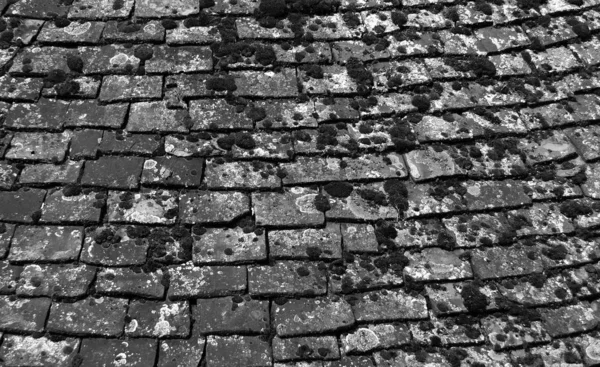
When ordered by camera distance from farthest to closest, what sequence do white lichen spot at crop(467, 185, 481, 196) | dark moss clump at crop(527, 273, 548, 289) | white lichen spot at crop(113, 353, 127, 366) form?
white lichen spot at crop(467, 185, 481, 196), dark moss clump at crop(527, 273, 548, 289), white lichen spot at crop(113, 353, 127, 366)

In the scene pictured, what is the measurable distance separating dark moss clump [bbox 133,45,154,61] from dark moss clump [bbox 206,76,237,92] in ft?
1.40

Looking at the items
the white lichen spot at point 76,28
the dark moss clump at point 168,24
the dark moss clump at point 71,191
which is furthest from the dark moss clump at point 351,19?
the dark moss clump at point 71,191

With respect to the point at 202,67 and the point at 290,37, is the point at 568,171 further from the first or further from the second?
the point at 202,67

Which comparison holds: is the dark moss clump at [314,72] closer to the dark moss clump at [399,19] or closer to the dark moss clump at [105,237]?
the dark moss clump at [399,19]

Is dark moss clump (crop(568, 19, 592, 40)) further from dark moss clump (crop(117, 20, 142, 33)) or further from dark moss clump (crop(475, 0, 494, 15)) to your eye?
dark moss clump (crop(117, 20, 142, 33))

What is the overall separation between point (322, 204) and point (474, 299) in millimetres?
1000

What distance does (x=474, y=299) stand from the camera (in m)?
3.87

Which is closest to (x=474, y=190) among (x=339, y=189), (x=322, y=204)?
(x=339, y=189)

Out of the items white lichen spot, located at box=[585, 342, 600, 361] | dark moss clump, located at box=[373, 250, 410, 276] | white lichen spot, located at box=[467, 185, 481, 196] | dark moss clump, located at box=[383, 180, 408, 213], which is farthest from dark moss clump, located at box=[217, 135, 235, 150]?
white lichen spot, located at box=[585, 342, 600, 361]

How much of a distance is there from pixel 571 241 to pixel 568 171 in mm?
527

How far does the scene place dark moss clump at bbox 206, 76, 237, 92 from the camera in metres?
4.42

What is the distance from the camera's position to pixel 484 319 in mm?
3850

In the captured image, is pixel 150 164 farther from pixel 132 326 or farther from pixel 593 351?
pixel 593 351

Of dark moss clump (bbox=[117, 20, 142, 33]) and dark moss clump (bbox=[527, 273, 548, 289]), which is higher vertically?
dark moss clump (bbox=[117, 20, 142, 33])
